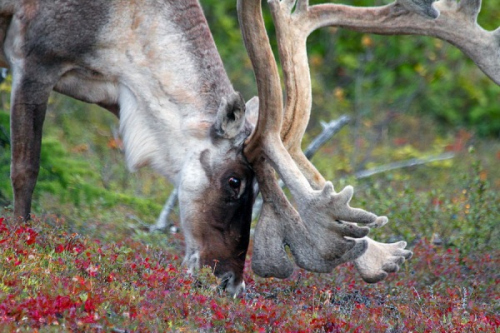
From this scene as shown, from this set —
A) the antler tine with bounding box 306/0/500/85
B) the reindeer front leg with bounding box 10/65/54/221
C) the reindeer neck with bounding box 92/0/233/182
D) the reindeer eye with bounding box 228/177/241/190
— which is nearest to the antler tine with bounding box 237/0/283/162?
the reindeer eye with bounding box 228/177/241/190

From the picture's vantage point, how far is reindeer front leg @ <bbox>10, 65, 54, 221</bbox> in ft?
19.5

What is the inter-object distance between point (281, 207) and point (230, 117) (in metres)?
0.69

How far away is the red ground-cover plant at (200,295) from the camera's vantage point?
415 centimetres

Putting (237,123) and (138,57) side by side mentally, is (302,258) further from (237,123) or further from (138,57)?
(138,57)

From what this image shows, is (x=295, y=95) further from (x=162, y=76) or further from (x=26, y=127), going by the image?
(x=26, y=127)

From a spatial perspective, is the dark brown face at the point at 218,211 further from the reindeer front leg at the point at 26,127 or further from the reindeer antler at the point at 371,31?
the reindeer front leg at the point at 26,127

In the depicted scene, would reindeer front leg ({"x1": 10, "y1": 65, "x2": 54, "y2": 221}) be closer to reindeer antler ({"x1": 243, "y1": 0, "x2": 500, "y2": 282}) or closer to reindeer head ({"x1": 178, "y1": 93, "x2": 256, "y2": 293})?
reindeer head ({"x1": 178, "y1": 93, "x2": 256, "y2": 293})

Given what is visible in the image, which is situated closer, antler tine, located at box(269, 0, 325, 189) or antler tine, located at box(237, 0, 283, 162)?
antler tine, located at box(237, 0, 283, 162)

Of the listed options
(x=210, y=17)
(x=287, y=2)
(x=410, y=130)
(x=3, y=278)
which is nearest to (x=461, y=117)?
(x=410, y=130)

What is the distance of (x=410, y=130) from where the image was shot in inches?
528

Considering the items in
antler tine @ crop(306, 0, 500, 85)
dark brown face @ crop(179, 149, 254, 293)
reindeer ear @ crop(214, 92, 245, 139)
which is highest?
antler tine @ crop(306, 0, 500, 85)

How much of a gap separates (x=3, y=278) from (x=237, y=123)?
196 cm

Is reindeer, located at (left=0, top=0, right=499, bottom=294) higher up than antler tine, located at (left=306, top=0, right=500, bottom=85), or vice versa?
antler tine, located at (left=306, top=0, right=500, bottom=85)

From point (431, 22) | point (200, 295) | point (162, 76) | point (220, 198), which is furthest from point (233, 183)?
point (431, 22)
